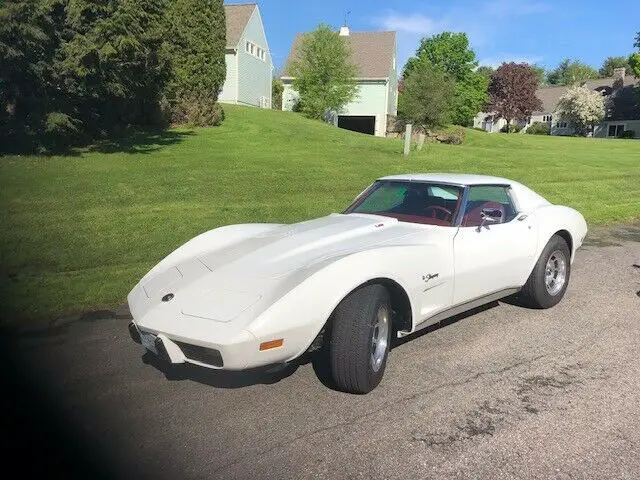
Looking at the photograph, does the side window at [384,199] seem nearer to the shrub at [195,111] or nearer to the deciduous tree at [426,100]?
the shrub at [195,111]

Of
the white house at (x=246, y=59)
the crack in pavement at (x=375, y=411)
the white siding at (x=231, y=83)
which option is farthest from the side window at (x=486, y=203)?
the white siding at (x=231, y=83)

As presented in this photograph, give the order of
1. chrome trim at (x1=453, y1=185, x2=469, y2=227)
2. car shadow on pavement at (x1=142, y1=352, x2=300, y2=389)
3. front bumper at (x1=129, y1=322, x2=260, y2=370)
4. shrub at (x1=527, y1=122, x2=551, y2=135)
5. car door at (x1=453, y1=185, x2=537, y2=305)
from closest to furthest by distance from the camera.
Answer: front bumper at (x1=129, y1=322, x2=260, y2=370), car shadow on pavement at (x1=142, y1=352, x2=300, y2=389), car door at (x1=453, y1=185, x2=537, y2=305), chrome trim at (x1=453, y1=185, x2=469, y2=227), shrub at (x1=527, y1=122, x2=551, y2=135)

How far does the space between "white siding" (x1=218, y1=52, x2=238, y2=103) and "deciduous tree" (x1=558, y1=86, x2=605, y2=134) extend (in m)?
47.1

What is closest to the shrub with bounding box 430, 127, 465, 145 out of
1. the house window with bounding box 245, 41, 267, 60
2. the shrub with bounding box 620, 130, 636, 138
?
the house window with bounding box 245, 41, 267, 60

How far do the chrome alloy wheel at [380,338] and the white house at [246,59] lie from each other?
2771cm

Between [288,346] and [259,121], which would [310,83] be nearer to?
[259,121]

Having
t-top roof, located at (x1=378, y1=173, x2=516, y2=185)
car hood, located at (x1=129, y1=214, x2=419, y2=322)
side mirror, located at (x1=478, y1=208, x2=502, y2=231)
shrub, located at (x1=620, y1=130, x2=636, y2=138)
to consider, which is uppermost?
shrub, located at (x1=620, y1=130, x2=636, y2=138)

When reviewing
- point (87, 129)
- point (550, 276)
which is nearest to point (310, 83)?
point (87, 129)

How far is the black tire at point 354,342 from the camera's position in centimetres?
329

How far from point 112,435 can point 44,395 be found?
0.74m

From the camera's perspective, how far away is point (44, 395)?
3.43 m

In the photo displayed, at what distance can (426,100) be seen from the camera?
109ft

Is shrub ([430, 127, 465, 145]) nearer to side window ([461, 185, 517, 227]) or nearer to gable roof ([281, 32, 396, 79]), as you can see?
gable roof ([281, 32, 396, 79])

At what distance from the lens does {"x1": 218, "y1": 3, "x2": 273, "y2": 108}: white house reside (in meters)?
30.2
